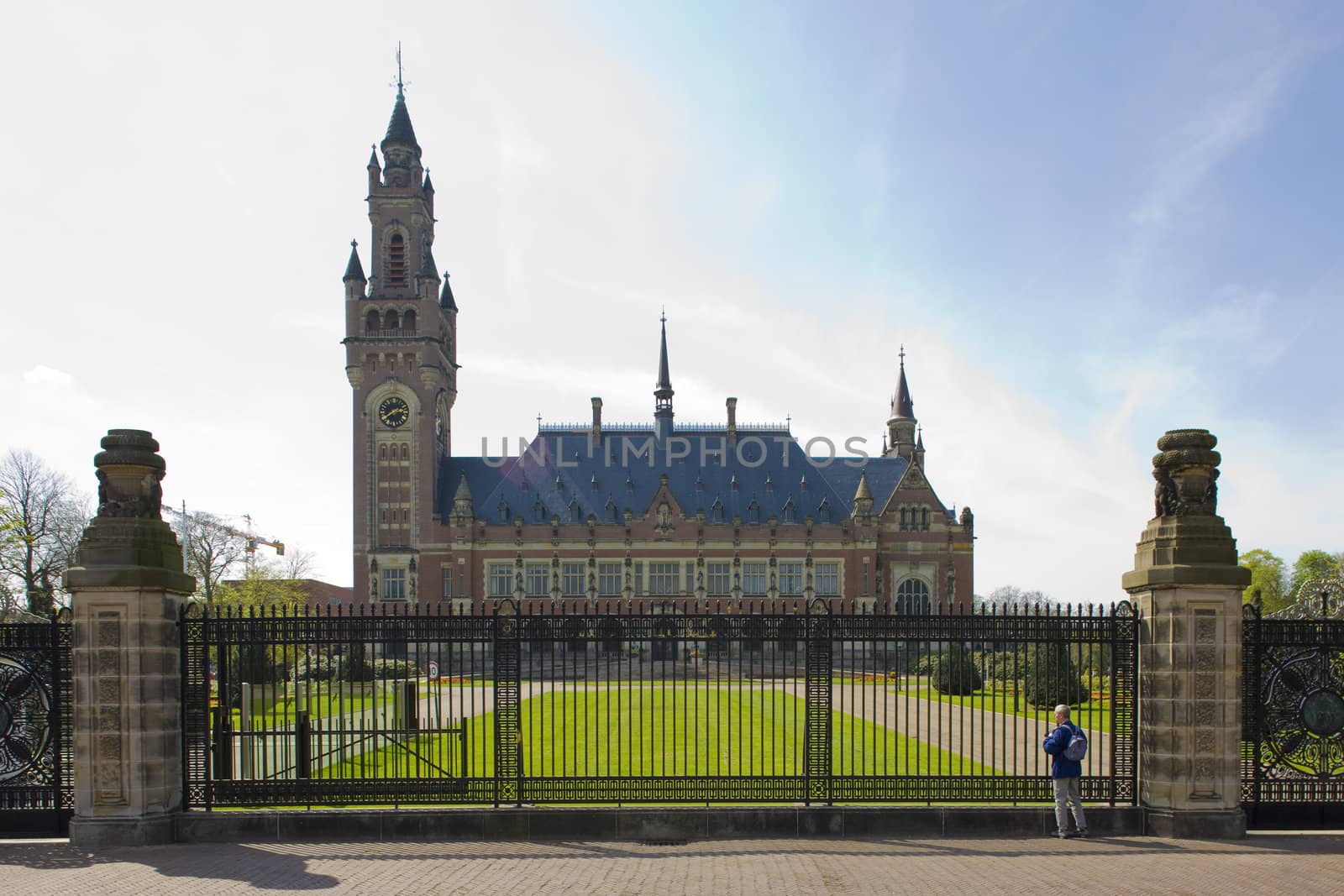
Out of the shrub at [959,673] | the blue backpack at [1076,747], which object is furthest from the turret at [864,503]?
the blue backpack at [1076,747]

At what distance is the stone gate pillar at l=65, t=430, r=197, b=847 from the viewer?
35.7 ft

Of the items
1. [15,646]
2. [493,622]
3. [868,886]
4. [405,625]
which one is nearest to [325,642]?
[405,625]

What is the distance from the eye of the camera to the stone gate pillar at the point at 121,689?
10875 millimetres

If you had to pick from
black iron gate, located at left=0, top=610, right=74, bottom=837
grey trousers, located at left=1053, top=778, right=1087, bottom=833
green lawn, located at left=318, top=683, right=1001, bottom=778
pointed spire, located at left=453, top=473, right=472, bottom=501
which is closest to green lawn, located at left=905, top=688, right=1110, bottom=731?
grey trousers, located at left=1053, top=778, right=1087, bottom=833

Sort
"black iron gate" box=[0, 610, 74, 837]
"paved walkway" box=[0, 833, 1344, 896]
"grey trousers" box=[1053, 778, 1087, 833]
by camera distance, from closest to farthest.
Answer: "paved walkway" box=[0, 833, 1344, 896] < "grey trousers" box=[1053, 778, 1087, 833] < "black iron gate" box=[0, 610, 74, 837]

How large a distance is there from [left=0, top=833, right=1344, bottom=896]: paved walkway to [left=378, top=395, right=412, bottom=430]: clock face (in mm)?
52813

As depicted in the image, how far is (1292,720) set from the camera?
11.4 meters

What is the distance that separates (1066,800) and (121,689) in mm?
10321

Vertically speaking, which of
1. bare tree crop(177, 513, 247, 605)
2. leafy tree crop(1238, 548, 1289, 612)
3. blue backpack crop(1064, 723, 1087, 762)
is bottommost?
leafy tree crop(1238, 548, 1289, 612)

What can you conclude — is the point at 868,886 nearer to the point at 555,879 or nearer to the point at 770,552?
the point at 555,879

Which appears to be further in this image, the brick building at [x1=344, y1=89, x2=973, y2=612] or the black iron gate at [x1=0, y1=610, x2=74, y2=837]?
the brick building at [x1=344, y1=89, x2=973, y2=612]

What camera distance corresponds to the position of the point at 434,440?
63344mm

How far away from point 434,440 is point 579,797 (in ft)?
177

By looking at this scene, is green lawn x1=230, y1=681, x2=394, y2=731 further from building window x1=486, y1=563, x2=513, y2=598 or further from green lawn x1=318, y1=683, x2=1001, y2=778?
building window x1=486, y1=563, x2=513, y2=598
